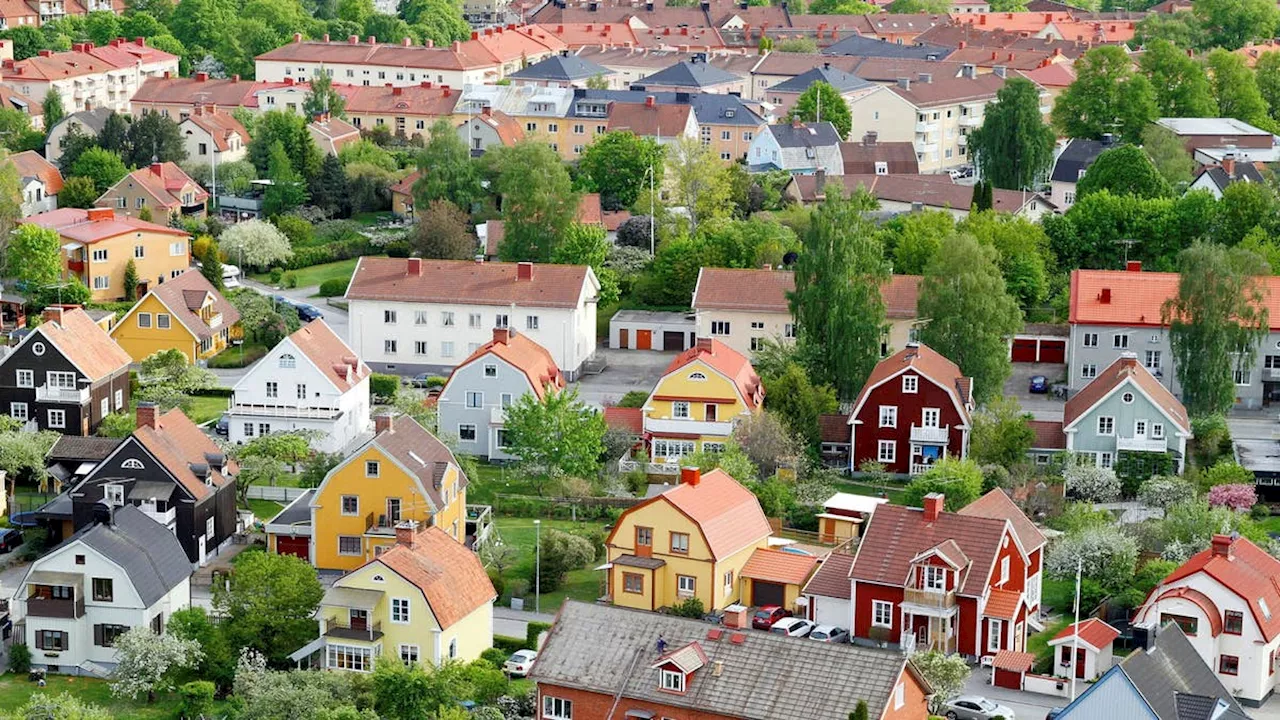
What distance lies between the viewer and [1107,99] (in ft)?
401

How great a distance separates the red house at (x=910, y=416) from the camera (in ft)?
242

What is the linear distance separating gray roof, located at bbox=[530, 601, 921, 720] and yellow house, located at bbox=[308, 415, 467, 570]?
1291cm

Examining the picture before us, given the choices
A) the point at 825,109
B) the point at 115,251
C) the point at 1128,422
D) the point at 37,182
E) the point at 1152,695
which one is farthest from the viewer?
the point at 825,109

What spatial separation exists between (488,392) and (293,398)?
21.2 ft

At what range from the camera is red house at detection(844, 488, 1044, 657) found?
58438 mm

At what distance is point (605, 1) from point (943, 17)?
2664 cm

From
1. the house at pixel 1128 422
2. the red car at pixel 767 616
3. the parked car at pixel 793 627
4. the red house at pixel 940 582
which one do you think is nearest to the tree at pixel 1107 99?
the house at pixel 1128 422

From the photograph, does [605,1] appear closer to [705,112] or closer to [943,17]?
[943,17]

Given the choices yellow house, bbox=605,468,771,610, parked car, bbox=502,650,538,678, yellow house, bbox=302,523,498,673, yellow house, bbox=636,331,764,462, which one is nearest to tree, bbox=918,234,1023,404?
yellow house, bbox=636,331,764,462

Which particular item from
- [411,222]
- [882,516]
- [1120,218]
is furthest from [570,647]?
[411,222]

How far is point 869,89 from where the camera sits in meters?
129

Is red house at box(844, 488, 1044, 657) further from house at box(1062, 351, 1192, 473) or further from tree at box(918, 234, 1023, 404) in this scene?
tree at box(918, 234, 1023, 404)

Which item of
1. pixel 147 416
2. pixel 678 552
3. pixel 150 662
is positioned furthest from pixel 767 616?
pixel 147 416

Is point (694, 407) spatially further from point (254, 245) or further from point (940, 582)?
point (254, 245)
